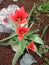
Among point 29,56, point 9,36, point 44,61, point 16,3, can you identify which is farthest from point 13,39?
point 16,3

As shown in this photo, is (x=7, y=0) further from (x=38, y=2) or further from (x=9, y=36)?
(x=9, y=36)

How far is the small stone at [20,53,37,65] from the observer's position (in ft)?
7.54

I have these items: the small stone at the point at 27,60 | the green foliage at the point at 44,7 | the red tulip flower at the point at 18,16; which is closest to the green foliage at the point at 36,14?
the green foliage at the point at 44,7

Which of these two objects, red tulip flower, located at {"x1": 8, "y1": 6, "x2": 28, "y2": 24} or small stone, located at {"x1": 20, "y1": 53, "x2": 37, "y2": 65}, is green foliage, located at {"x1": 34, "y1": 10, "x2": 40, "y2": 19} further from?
red tulip flower, located at {"x1": 8, "y1": 6, "x2": 28, "y2": 24}

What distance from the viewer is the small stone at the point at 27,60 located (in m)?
2.30

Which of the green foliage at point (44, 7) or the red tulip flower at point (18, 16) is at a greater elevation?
the red tulip flower at point (18, 16)

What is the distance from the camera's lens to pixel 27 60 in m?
2.31

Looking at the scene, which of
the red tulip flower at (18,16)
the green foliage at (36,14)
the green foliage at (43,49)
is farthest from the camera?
the green foliage at (36,14)

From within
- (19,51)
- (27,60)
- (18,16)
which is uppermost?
(18,16)

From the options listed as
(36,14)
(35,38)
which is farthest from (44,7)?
(35,38)

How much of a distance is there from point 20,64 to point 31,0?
83 centimetres

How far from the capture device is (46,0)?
9.14 feet

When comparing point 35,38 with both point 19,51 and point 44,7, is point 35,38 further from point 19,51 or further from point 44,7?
point 44,7

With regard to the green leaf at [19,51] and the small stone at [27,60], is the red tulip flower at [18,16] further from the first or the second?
the small stone at [27,60]
